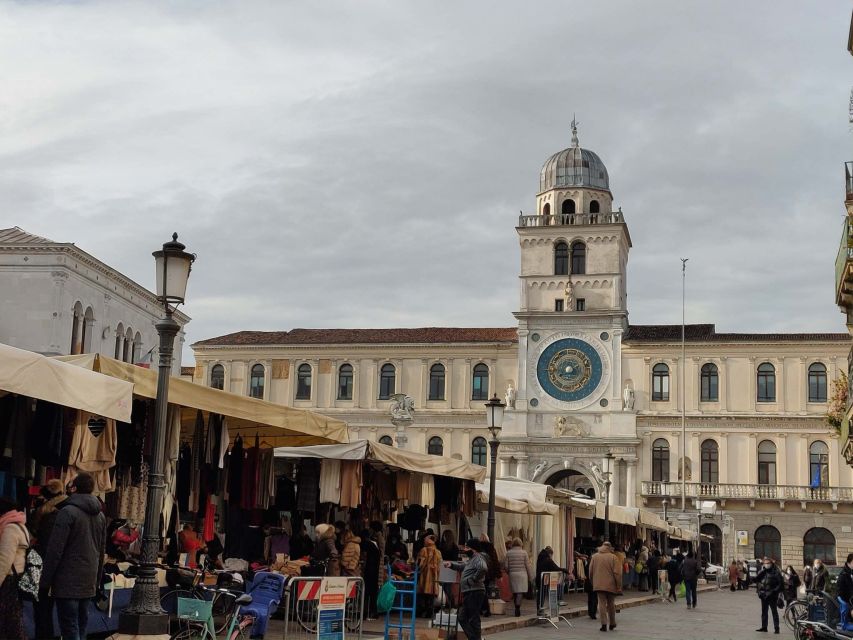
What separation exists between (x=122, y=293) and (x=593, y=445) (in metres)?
25.7

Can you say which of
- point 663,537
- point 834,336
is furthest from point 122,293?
point 834,336

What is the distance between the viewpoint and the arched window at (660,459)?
5762 centimetres

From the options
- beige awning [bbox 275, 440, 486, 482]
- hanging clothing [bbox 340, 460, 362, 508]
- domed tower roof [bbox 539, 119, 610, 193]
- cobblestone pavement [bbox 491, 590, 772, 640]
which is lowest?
cobblestone pavement [bbox 491, 590, 772, 640]

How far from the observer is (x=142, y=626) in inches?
396

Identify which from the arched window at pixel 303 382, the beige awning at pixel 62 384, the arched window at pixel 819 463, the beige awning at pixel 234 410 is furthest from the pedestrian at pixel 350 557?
the arched window at pixel 303 382

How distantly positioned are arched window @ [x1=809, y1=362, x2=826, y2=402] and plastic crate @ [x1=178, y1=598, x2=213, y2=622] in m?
51.2

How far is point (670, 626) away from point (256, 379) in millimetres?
44955

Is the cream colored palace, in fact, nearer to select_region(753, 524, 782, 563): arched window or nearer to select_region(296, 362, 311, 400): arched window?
select_region(753, 524, 782, 563): arched window

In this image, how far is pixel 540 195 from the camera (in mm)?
62031

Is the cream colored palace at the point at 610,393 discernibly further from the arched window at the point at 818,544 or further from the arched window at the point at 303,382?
the arched window at the point at 303,382

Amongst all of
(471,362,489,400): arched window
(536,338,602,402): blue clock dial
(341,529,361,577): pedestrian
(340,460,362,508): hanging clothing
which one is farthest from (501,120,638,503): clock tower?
(341,529,361,577): pedestrian

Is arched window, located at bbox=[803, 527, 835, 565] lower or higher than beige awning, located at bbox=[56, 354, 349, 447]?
lower

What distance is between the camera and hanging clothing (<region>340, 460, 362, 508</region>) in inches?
644

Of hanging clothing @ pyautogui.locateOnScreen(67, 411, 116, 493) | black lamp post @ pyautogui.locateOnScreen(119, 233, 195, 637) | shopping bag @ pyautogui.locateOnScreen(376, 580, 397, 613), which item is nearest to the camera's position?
black lamp post @ pyautogui.locateOnScreen(119, 233, 195, 637)
